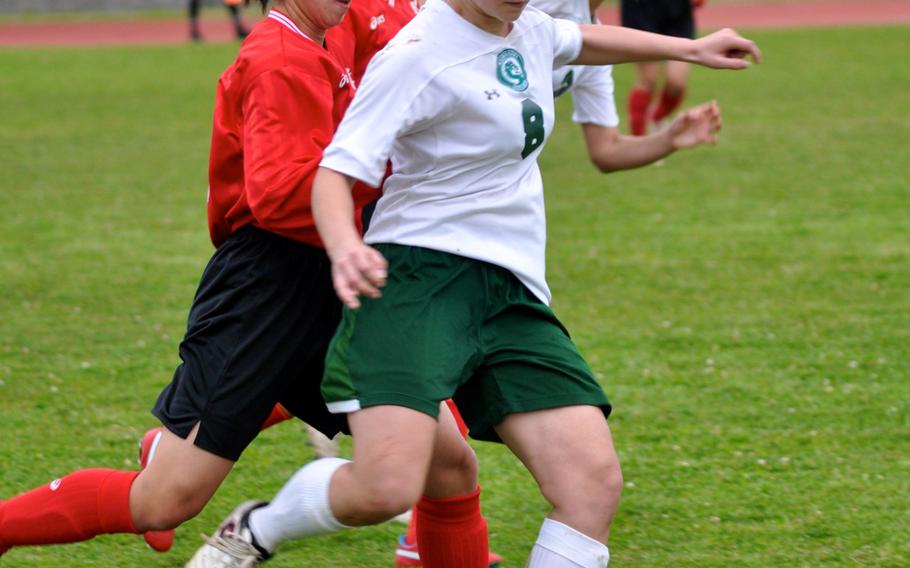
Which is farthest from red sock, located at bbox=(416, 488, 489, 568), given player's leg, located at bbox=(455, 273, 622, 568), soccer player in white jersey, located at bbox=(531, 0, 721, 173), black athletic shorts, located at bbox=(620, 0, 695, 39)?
black athletic shorts, located at bbox=(620, 0, 695, 39)

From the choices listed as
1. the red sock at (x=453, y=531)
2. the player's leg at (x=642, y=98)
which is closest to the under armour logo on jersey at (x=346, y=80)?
the red sock at (x=453, y=531)

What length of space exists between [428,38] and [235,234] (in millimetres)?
736

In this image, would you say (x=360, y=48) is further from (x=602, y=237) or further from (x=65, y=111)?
(x=65, y=111)

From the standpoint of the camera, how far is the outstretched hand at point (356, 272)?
2756mm

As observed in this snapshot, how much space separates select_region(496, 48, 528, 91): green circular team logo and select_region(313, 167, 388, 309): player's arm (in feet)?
1.41

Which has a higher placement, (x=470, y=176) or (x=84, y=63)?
(x=470, y=176)

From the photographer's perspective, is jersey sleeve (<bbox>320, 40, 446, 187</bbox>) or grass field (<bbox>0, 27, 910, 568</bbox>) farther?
grass field (<bbox>0, 27, 910, 568</bbox>)

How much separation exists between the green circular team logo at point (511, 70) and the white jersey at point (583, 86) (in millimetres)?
1157

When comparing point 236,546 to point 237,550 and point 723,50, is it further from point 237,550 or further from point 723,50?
point 723,50

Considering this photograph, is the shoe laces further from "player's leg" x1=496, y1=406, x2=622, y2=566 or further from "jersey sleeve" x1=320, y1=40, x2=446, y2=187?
"jersey sleeve" x1=320, y1=40, x2=446, y2=187

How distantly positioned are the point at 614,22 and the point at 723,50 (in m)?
21.4

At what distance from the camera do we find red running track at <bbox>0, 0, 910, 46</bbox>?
24875mm

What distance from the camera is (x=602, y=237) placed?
27.6ft

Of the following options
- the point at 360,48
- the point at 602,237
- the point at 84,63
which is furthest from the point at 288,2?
the point at 84,63
